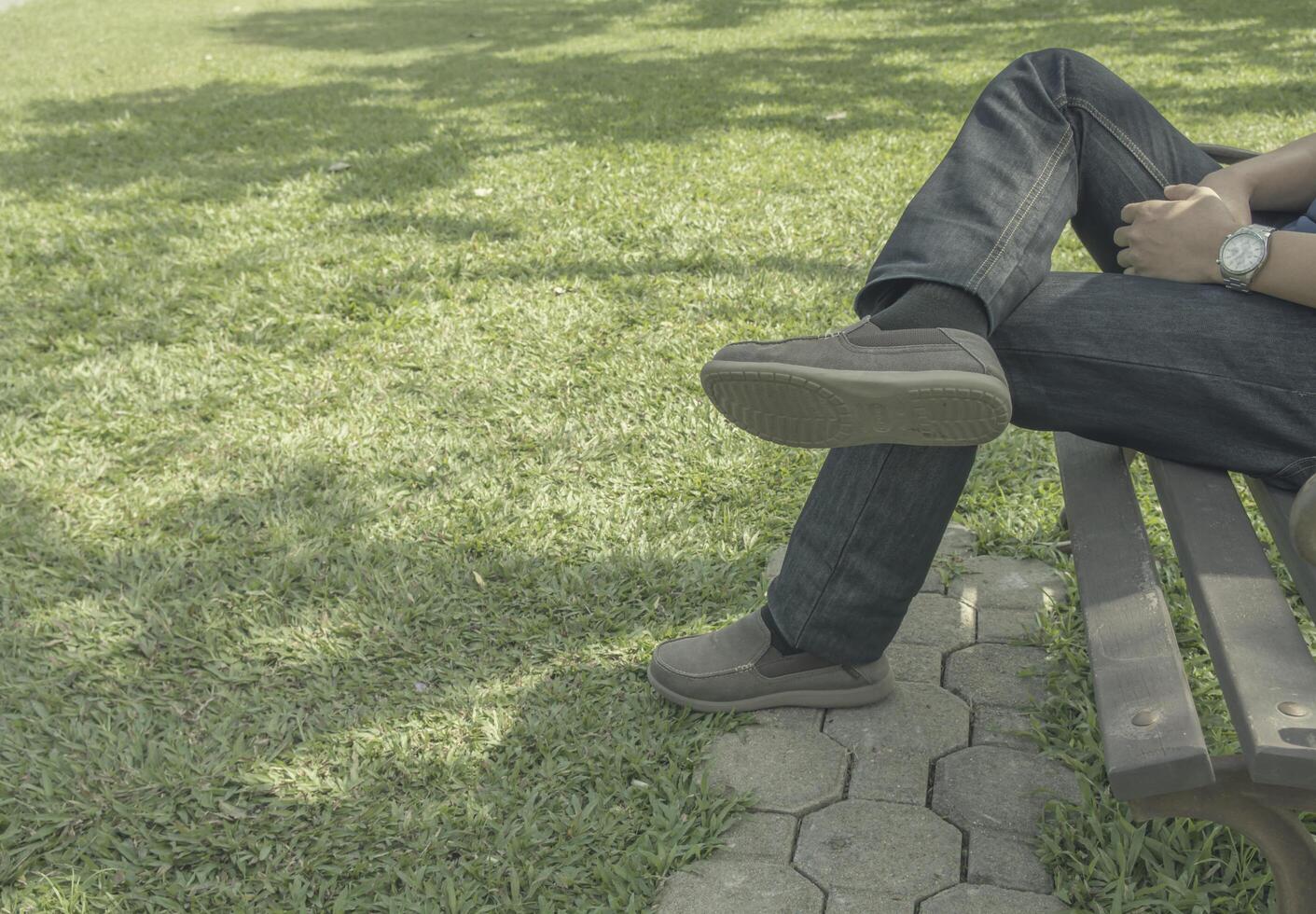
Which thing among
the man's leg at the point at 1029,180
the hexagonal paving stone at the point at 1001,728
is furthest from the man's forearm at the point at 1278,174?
the hexagonal paving stone at the point at 1001,728

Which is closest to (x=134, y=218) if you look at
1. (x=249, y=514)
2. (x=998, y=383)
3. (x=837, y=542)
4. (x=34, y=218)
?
(x=34, y=218)

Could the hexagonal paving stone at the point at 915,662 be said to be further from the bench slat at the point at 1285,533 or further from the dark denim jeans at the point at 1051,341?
the bench slat at the point at 1285,533

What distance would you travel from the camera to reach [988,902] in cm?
188

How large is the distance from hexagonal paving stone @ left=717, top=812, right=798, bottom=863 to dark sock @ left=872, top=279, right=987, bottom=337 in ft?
2.98

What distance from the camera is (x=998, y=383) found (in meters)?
1.69

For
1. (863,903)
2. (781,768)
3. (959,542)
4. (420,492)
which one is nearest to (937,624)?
(959,542)

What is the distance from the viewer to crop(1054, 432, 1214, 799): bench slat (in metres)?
1.35

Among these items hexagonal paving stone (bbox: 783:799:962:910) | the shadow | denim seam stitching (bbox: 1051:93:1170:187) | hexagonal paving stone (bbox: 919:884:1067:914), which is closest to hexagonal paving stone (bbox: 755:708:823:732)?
hexagonal paving stone (bbox: 783:799:962:910)

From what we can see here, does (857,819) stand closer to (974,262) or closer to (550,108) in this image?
(974,262)

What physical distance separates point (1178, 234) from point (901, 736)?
1064mm

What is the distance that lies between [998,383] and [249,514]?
2.14m

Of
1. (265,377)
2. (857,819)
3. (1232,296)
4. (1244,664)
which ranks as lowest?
(857,819)

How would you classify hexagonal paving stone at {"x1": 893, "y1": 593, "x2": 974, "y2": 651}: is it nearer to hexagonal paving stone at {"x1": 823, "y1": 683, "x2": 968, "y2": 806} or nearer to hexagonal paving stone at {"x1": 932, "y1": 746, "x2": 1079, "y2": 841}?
hexagonal paving stone at {"x1": 823, "y1": 683, "x2": 968, "y2": 806}

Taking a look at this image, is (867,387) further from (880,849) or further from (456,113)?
(456,113)
